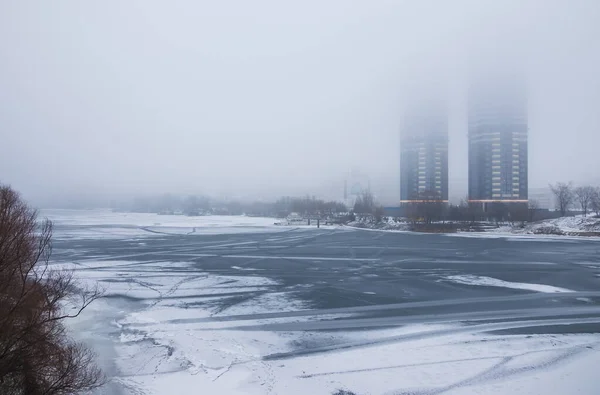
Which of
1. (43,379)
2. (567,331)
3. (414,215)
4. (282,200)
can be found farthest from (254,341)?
(282,200)

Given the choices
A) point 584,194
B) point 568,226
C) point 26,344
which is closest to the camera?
point 26,344

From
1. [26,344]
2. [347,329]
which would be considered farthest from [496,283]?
A: [26,344]

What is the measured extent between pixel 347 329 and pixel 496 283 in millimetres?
9434

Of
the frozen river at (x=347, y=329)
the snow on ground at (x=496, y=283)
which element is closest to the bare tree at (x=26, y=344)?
the frozen river at (x=347, y=329)

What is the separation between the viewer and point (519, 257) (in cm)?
2617

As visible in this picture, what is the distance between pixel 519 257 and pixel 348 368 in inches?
858

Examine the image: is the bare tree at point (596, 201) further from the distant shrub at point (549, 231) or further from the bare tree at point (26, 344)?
the bare tree at point (26, 344)

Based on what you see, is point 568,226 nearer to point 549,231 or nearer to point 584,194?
point 549,231

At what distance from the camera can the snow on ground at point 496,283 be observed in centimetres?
1606

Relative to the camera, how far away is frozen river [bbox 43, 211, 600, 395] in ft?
26.7

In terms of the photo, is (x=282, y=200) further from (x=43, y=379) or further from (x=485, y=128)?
(x=43, y=379)

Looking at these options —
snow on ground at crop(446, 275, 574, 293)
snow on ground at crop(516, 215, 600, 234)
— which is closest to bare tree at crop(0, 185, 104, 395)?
snow on ground at crop(446, 275, 574, 293)

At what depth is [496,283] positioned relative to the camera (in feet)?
57.2

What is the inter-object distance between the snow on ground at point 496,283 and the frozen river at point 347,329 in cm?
5
